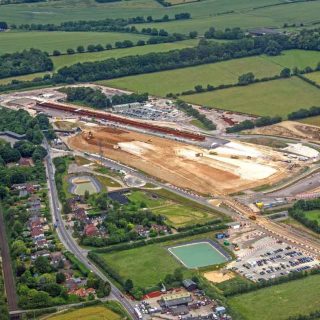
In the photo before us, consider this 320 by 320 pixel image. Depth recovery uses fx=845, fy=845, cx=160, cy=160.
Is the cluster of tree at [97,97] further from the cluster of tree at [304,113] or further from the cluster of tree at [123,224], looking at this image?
the cluster of tree at [123,224]

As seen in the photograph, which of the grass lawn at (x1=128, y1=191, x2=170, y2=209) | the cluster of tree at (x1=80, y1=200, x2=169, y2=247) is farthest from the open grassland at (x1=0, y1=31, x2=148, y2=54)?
the cluster of tree at (x1=80, y1=200, x2=169, y2=247)

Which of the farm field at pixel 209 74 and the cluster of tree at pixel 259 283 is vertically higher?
the farm field at pixel 209 74

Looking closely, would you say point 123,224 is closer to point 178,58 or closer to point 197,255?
point 197,255

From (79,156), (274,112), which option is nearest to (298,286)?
(79,156)

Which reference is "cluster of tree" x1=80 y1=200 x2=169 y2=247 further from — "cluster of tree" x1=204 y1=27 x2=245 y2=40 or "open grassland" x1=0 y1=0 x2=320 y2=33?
"open grassland" x1=0 y1=0 x2=320 y2=33

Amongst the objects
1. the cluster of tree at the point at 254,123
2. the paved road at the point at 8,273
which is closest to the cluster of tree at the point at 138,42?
the cluster of tree at the point at 254,123

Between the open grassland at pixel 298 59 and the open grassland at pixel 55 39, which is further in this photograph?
the open grassland at pixel 55 39
